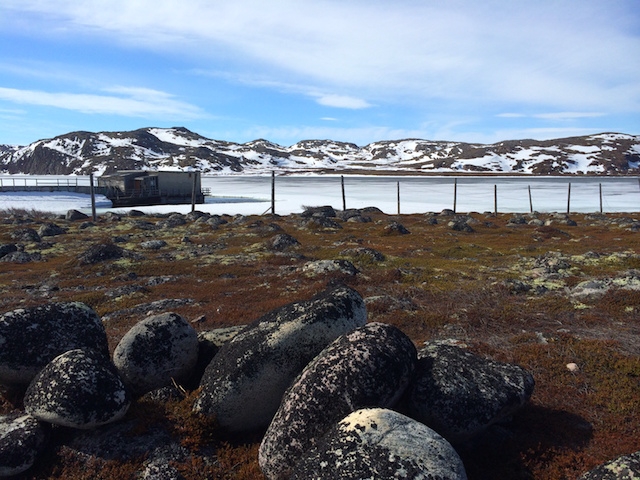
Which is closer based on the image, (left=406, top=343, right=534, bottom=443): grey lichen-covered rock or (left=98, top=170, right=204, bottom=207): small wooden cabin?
(left=406, top=343, right=534, bottom=443): grey lichen-covered rock

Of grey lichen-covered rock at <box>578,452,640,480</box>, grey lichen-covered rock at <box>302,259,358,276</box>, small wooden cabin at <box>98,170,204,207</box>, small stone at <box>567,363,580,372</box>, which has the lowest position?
small stone at <box>567,363,580,372</box>

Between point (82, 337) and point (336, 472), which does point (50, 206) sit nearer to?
point (82, 337)

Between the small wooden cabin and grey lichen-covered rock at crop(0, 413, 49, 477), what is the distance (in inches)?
2690

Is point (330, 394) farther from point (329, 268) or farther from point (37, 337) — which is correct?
point (329, 268)

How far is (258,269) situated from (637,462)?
17877 millimetres

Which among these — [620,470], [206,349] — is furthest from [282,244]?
[620,470]

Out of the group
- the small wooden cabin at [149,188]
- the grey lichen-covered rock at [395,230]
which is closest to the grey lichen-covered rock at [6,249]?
the grey lichen-covered rock at [395,230]

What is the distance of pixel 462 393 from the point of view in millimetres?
7117

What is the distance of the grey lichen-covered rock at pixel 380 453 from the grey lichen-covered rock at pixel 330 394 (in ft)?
2.12

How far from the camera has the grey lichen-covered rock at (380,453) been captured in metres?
4.93

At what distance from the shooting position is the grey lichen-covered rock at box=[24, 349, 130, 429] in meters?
7.11

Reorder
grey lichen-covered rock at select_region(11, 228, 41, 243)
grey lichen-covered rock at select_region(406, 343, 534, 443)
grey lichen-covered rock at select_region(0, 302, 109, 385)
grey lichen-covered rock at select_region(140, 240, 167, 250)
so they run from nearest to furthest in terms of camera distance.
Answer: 1. grey lichen-covered rock at select_region(406, 343, 534, 443)
2. grey lichen-covered rock at select_region(0, 302, 109, 385)
3. grey lichen-covered rock at select_region(140, 240, 167, 250)
4. grey lichen-covered rock at select_region(11, 228, 41, 243)

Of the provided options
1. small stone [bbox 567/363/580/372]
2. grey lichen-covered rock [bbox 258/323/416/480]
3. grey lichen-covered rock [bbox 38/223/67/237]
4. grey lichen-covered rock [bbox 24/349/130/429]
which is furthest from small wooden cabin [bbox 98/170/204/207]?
grey lichen-covered rock [bbox 258/323/416/480]

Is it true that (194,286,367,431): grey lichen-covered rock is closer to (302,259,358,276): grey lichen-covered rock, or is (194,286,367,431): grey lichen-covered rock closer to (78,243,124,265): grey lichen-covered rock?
(302,259,358,276): grey lichen-covered rock
